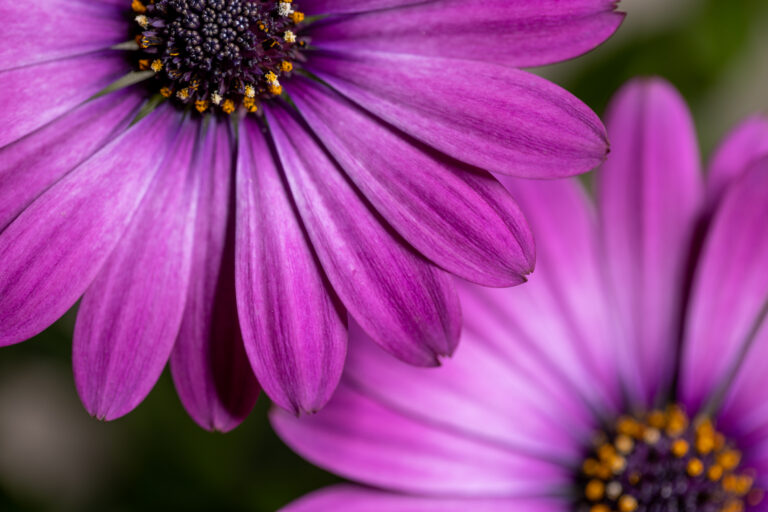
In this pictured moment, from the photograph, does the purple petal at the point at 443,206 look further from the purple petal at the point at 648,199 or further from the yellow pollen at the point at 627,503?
the yellow pollen at the point at 627,503

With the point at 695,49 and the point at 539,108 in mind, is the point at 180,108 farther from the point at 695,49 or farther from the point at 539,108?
the point at 695,49

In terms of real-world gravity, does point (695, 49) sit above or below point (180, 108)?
above

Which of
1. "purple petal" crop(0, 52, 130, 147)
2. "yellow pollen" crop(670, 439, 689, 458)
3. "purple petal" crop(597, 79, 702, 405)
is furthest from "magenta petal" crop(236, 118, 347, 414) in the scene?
"yellow pollen" crop(670, 439, 689, 458)

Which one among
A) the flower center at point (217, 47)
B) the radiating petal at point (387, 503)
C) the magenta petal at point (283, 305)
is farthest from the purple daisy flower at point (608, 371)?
the flower center at point (217, 47)

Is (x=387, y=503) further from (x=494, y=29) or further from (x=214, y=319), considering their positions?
(x=494, y=29)

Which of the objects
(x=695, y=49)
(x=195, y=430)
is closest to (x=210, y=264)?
(x=195, y=430)

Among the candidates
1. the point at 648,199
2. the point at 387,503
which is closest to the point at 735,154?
the point at 648,199

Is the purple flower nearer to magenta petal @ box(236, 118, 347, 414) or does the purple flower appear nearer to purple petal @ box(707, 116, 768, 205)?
magenta petal @ box(236, 118, 347, 414)
